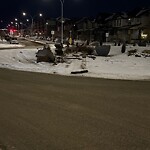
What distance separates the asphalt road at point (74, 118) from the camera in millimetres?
6801

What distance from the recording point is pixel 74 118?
8.66 metres

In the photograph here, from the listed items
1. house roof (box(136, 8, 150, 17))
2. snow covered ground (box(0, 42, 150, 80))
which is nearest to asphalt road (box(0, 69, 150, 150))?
snow covered ground (box(0, 42, 150, 80))

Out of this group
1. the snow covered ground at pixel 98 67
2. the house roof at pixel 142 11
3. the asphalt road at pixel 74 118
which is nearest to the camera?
the asphalt road at pixel 74 118

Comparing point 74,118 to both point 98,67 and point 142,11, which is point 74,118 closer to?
point 98,67

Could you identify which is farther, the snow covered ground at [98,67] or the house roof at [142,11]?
the house roof at [142,11]

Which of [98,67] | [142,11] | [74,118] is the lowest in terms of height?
[98,67]

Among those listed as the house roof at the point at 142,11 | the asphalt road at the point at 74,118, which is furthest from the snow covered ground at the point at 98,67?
the house roof at the point at 142,11

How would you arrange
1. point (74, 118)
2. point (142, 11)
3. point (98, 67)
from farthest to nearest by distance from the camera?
point (142, 11), point (98, 67), point (74, 118)

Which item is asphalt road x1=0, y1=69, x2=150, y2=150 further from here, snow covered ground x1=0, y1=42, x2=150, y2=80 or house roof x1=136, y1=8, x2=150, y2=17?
house roof x1=136, y1=8, x2=150, y2=17

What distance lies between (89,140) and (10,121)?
2.40 m

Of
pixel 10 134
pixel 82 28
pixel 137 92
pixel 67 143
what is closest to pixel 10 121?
pixel 10 134

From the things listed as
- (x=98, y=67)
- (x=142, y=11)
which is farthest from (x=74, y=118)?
(x=142, y=11)

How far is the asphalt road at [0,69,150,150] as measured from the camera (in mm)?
6801

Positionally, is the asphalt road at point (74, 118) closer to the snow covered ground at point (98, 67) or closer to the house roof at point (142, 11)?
the snow covered ground at point (98, 67)
